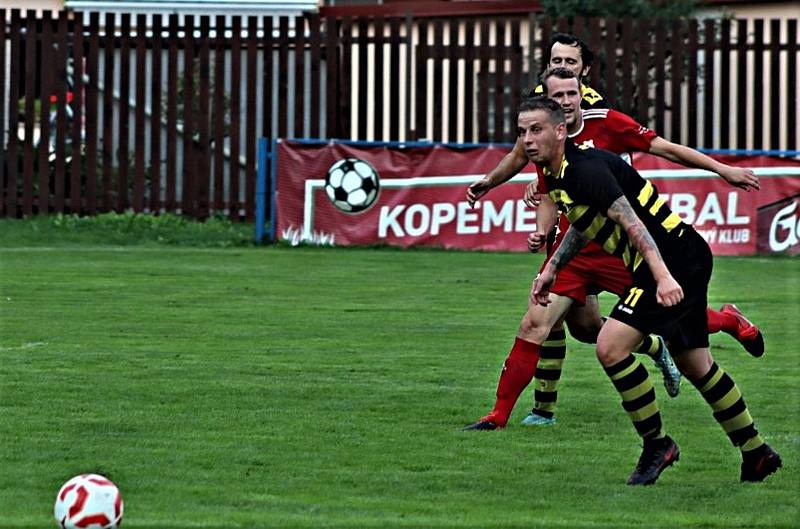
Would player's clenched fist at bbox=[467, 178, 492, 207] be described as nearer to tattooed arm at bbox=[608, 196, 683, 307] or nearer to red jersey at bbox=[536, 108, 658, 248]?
red jersey at bbox=[536, 108, 658, 248]

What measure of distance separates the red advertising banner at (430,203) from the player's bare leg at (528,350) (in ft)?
36.8

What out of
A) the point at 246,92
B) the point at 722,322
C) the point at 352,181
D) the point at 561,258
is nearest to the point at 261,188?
the point at 352,181

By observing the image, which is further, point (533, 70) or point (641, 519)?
point (533, 70)

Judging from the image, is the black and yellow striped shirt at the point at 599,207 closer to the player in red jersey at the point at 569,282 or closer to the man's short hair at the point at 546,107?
the man's short hair at the point at 546,107

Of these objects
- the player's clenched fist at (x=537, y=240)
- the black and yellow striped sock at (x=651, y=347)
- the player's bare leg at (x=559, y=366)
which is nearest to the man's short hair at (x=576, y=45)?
the player's clenched fist at (x=537, y=240)

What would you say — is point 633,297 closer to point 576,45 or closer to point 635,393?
point 635,393

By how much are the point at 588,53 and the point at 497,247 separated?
11.3m

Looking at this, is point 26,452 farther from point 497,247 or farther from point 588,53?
point 497,247

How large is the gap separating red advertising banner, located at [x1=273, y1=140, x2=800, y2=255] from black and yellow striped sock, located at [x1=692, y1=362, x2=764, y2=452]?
492 inches

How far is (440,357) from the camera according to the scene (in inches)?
434

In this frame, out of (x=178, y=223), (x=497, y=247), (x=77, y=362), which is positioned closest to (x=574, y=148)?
(x=77, y=362)

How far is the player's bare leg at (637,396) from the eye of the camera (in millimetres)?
6980

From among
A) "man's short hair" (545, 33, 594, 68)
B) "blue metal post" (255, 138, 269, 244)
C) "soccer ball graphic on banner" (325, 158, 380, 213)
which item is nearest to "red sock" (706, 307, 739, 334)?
"man's short hair" (545, 33, 594, 68)

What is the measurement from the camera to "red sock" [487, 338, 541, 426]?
839cm
